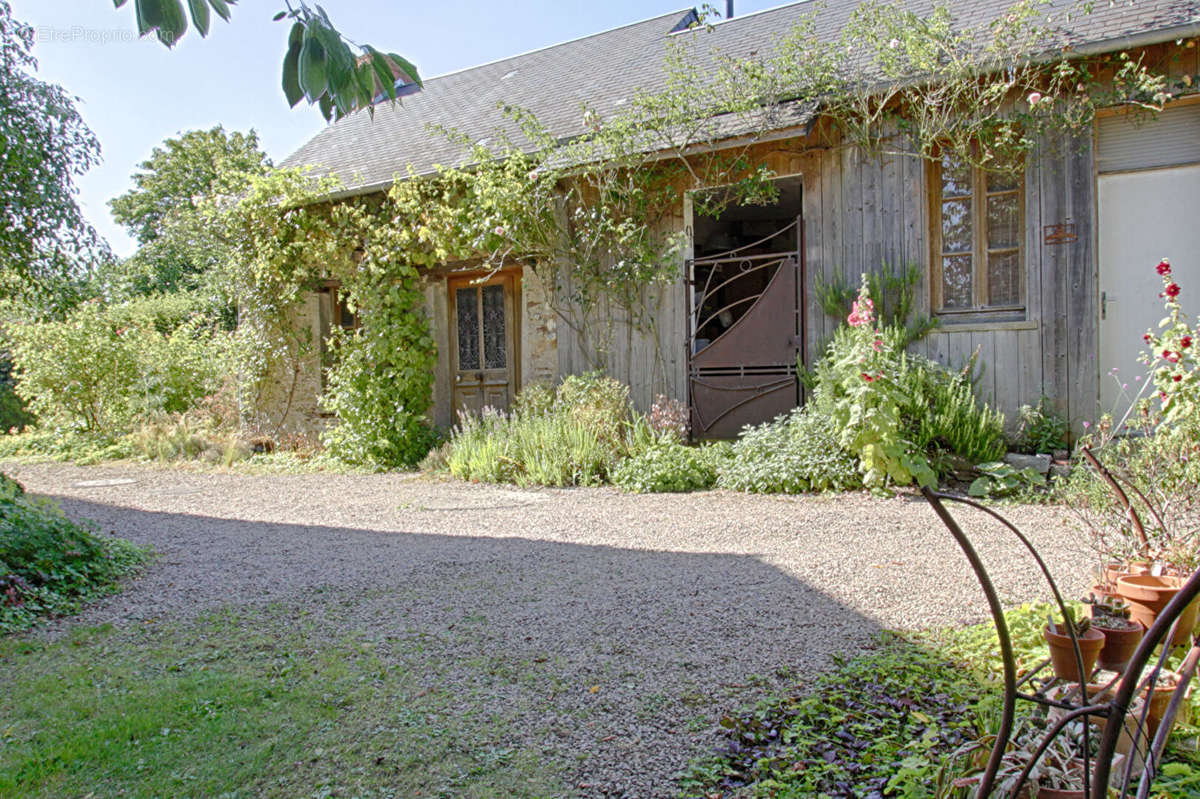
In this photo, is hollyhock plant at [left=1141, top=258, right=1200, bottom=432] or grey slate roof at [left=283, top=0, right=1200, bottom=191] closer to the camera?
hollyhock plant at [left=1141, top=258, right=1200, bottom=432]

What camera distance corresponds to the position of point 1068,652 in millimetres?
1640

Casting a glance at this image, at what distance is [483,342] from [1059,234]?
5861 millimetres

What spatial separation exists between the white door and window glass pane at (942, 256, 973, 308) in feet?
3.06

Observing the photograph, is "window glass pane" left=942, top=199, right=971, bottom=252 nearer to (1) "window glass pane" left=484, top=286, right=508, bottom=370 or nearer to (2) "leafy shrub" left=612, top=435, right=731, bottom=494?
(2) "leafy shrub" left=612, top=435, right=731, bottom=494

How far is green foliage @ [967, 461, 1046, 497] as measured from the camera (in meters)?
5.48

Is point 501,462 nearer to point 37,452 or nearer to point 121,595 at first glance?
point 121,595

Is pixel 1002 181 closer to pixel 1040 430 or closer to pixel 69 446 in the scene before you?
pixel 1040 430

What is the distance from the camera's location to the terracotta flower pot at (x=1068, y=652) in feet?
5.34

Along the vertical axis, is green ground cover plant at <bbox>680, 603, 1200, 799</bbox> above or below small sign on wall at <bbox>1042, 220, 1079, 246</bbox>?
below

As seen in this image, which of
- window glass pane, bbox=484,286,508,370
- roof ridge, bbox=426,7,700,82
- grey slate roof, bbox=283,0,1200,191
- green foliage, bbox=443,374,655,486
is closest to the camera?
grey slate roof, bbox=283,0,1200,191

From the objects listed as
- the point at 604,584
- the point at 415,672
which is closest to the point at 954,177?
the point at 604,584

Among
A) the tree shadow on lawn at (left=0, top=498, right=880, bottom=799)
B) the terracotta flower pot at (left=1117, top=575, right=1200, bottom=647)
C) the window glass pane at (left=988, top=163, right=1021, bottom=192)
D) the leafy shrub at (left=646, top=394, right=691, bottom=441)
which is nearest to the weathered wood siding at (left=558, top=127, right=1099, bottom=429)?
the window glass pane at (left=988, top=163, right=1021, bottom=192)

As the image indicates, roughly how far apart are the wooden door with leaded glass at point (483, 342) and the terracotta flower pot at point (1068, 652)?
7.61m

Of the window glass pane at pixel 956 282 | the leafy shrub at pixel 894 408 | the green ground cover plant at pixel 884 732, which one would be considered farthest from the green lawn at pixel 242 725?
the window glass pane at pixel 956 282
